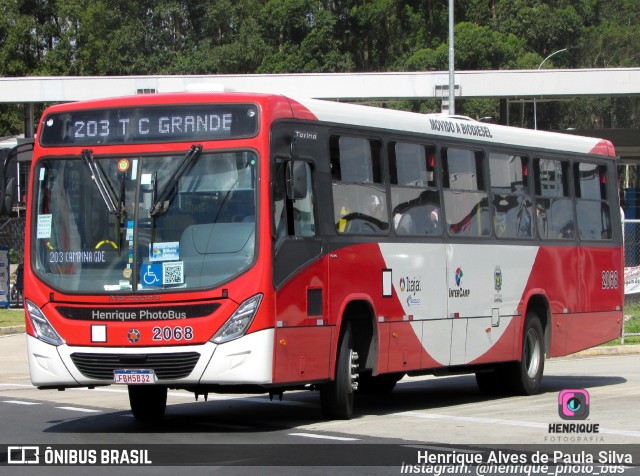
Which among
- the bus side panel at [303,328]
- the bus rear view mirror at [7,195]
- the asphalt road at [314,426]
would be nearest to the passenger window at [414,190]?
the bus side panel at [303,328]

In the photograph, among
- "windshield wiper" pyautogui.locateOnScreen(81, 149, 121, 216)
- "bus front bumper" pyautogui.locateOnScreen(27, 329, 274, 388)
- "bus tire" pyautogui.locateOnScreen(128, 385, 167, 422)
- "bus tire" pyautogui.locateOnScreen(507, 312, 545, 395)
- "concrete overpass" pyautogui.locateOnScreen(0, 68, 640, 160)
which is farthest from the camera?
"concrete overpass" pyautogui.locateOnScreen(0, 68, 640, 160)

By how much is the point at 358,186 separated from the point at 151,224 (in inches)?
101

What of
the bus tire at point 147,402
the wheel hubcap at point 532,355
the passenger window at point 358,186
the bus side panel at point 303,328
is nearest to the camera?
the bus side panel at point 303,328

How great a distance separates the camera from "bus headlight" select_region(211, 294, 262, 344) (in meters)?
12.2

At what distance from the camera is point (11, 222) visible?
40.6m

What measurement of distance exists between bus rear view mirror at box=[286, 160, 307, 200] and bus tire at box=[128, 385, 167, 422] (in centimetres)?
274

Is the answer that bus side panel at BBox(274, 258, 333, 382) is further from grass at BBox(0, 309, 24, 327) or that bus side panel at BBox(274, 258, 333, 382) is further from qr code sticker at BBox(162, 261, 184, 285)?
grass at BBox(0, 309, 24, 327)

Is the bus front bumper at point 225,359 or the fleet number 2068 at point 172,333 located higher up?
the fleet number 2068 at point 172,333

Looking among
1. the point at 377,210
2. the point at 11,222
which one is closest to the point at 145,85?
the point at 11,222

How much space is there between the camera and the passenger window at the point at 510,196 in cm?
1678

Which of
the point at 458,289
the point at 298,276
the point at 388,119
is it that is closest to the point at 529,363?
the point at 458,289

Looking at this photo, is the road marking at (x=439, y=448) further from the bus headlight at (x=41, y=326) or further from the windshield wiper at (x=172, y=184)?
the bus headlight at (x=41, y=326)

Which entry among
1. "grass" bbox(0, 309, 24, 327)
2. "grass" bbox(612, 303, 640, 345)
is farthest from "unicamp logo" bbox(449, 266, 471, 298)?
"grass" bbox(0, 309, 24, 327)

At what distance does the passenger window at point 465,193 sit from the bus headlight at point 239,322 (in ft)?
13.4
